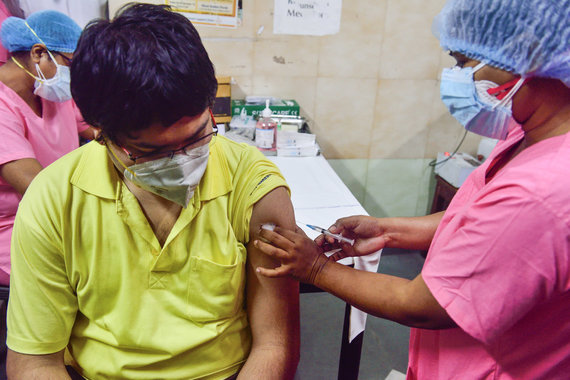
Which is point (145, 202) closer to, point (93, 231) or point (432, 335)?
point (93, 231)

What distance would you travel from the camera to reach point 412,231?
54.9 inches

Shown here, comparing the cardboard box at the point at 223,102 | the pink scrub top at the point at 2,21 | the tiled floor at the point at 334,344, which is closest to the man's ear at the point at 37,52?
the pink scrub top at the point at 2,21

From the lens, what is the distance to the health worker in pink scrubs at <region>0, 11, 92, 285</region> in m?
1.60

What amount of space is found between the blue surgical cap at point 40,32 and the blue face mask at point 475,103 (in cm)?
149

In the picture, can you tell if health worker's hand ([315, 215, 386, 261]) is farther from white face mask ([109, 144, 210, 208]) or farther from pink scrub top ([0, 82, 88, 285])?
pink scrub top ([0, 82, 88, 285])

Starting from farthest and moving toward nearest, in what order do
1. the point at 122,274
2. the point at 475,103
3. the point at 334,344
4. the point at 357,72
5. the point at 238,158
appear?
the point at 357,72 → the point at 334,344 → the point at 238,158 → the point at 122,274 → the point at 475,103

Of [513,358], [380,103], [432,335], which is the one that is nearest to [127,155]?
[432,335]

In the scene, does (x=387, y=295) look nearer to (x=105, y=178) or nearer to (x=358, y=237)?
(x=358, y=237)

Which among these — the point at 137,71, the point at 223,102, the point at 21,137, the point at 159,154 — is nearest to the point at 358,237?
the point at 159,154

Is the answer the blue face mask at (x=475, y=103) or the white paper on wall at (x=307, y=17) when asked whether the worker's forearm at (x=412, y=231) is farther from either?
the white paper on wall at (x=307, y=17)

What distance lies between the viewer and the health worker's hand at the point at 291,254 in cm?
107

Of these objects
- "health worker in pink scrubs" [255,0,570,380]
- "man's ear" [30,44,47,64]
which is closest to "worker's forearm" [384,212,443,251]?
"health worker in pink scrubs" [255,0,570,380]

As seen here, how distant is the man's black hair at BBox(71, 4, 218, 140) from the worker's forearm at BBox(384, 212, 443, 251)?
0.81 m

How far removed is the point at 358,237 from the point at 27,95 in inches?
60.0
